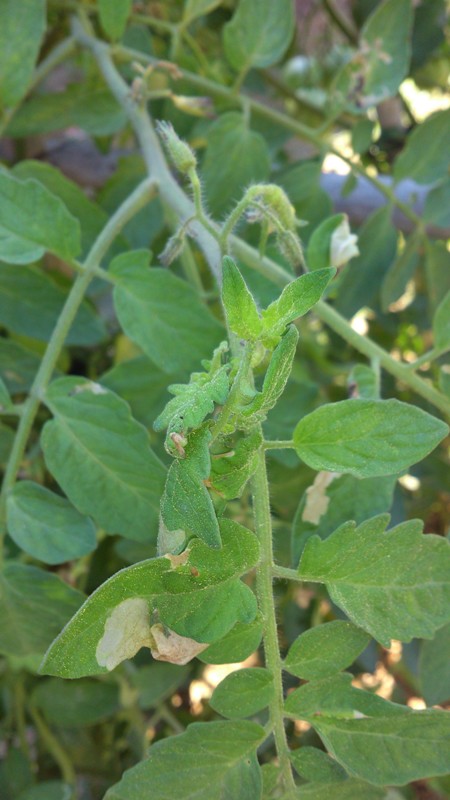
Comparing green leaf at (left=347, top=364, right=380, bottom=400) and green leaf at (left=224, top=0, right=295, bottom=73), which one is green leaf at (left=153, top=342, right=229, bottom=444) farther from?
green leaf at (left=224, top=0, right=295, bottom=73)

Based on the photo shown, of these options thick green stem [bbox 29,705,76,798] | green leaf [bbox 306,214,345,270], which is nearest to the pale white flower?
green leaf [bbox 306,214,345,270]

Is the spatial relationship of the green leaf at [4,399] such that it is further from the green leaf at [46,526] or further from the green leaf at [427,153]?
the green leaf at [427,153]

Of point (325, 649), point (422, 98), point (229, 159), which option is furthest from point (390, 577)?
point (422, 98)

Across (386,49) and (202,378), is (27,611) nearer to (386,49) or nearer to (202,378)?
(202,378)

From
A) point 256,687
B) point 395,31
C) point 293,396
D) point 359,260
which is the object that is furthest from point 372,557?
point 395,31

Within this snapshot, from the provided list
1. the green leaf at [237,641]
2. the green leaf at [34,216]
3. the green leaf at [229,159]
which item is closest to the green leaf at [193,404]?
the green leaf at [237,641]

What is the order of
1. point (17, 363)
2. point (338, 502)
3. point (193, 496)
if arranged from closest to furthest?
point (193, 496)
point (338, 502)
point (17, 363)

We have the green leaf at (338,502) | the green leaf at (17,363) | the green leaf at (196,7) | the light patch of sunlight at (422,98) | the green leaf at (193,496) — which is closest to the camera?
the green leaf at (193,496)
